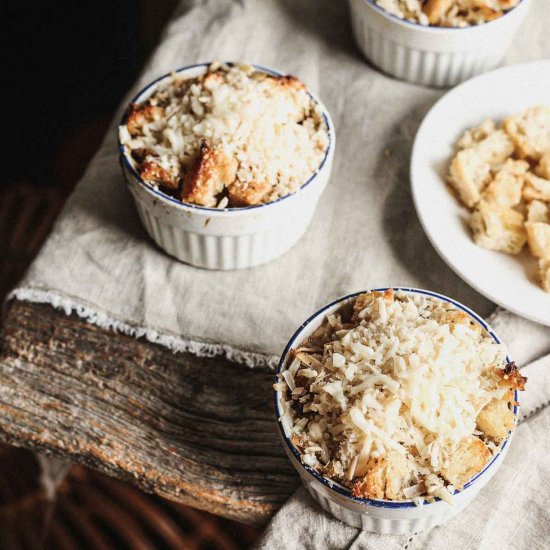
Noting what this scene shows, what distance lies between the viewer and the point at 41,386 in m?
1.31

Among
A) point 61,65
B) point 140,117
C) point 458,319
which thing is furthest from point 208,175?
point 61,65

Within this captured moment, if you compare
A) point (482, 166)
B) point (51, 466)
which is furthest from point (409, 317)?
point (51, 466)

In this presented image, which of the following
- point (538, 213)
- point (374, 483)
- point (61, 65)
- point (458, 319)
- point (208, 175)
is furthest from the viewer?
point (61, 65)

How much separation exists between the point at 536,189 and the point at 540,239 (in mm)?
111

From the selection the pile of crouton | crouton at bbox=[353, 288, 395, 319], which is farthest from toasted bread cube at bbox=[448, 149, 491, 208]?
crouton at bbox=[353, 288, 395, 319]

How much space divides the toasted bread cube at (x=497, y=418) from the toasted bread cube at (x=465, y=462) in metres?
0.03

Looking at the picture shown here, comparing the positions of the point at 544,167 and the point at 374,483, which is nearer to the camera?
the point at 374,483

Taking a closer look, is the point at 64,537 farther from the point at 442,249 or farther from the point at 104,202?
the point at 442,249

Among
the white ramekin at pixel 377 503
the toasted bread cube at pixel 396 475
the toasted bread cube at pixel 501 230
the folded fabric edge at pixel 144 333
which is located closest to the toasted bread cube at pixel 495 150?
the toasted bread cube at pixel 501 230

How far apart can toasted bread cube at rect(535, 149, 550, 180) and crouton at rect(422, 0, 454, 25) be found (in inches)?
13.1

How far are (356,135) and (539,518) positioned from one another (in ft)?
2.59

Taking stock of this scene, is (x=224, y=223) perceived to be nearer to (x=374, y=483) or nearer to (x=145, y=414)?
(x=145, y=414)

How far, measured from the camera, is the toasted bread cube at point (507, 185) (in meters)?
1.37

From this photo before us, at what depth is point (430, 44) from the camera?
1548 mm
